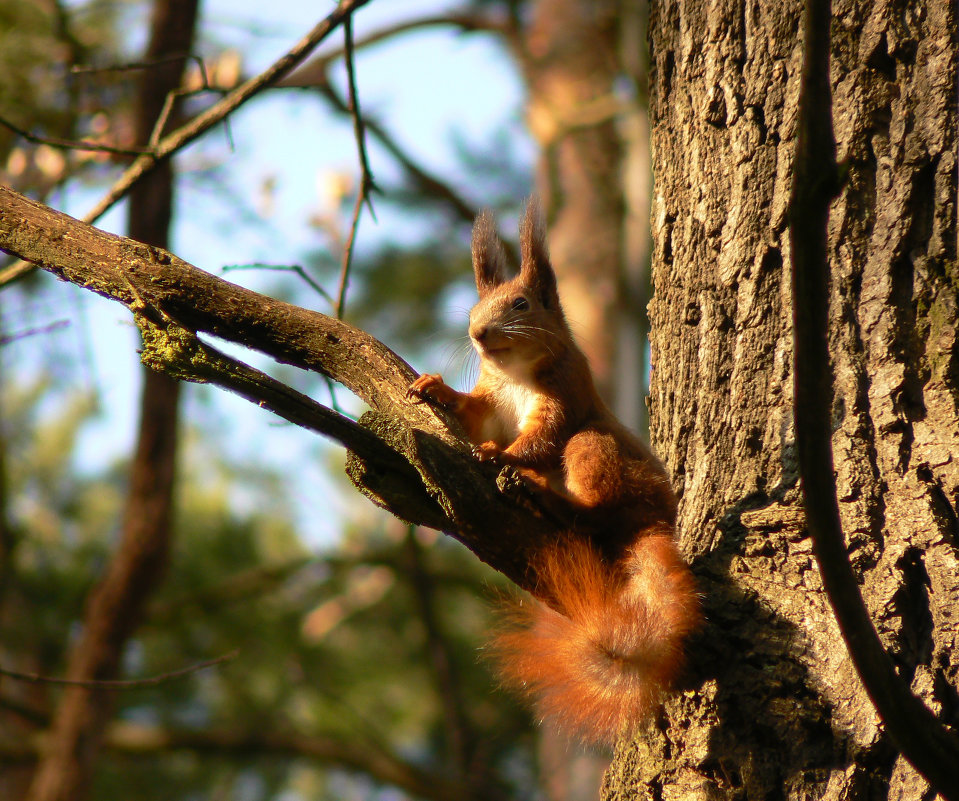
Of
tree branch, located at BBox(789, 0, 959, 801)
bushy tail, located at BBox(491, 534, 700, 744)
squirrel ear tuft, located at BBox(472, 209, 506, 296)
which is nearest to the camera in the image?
tree branch, located at BBox(789, 0, 959, 801)

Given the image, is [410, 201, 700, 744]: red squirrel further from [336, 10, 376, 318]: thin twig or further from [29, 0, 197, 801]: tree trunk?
[29, 0, 197, 801]: tree trunk

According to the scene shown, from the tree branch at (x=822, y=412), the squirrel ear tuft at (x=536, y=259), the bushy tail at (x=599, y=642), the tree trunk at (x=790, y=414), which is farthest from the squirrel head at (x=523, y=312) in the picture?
the tree branch at (x=822, y=412)

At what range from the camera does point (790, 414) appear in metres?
1.55

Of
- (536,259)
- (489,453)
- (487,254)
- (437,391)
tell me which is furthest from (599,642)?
(487,254)

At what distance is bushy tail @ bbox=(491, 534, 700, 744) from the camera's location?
1473 millimetres

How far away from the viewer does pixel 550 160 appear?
6562 mm

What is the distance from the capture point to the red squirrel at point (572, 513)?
1493 mm

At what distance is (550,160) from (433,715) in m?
5.31

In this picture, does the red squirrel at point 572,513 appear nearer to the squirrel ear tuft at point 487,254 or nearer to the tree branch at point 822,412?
the squirrel ear tuft at point 487,254

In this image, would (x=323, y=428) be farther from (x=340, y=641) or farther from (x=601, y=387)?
(x=340, y=641)

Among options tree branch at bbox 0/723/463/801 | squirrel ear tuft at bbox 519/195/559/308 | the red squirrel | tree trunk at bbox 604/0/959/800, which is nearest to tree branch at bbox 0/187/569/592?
the red squirrel

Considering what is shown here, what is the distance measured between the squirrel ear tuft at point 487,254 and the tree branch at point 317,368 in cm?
117

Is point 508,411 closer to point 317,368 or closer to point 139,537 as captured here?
point 317,368

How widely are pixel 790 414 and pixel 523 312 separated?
122cm
